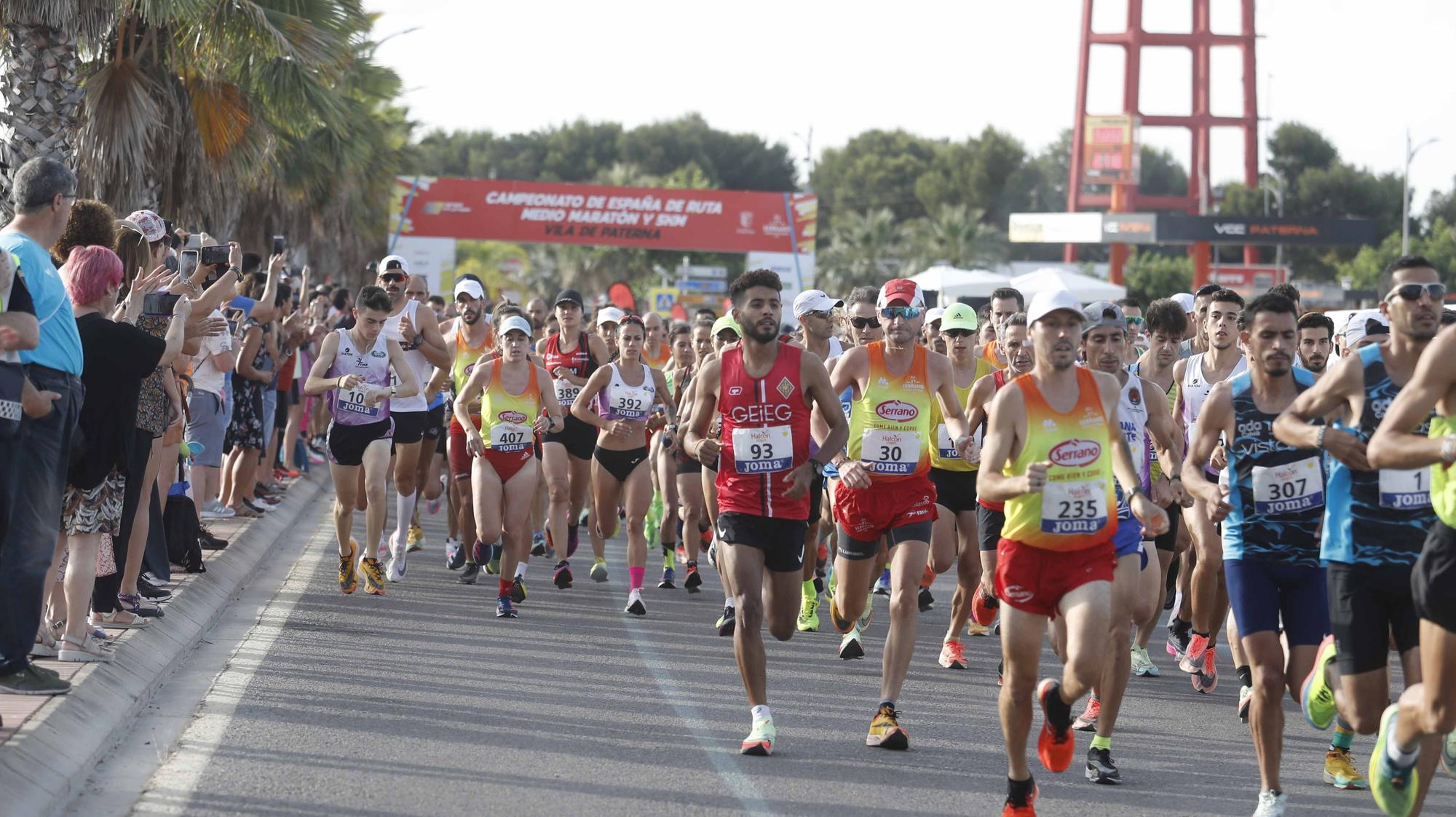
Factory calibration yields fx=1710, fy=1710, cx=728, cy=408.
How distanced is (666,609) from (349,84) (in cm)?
1666

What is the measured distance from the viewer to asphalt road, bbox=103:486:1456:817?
6.62 m

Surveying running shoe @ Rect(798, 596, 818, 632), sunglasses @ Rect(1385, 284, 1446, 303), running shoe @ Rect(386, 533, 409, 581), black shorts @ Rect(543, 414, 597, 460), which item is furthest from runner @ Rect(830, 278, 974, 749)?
running shoe @ Rect(386, 533, 409, 581)

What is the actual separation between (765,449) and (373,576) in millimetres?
5356

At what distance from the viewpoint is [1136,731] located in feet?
27.3

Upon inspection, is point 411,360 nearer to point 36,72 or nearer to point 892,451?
point 36,72

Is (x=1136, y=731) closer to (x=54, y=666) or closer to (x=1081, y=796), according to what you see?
(x=1081, y=796)

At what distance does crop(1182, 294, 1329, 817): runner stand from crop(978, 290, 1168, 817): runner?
18.9 inches

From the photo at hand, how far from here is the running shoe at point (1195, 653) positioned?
9500 mm

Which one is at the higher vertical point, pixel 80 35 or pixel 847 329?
pixel 80 35

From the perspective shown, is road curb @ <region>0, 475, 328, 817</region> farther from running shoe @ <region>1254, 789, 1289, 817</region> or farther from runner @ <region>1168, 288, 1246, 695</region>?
runner @ <region>1168, 288, 1246, 695</region>

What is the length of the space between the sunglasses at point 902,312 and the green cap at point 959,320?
5.09 feet

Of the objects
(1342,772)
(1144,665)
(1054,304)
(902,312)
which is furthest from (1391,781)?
(1144,665)

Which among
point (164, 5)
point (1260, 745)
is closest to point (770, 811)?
point (1260, 745)

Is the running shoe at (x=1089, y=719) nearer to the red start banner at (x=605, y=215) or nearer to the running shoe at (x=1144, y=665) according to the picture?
the running shoe at (x=1144, y=665)
